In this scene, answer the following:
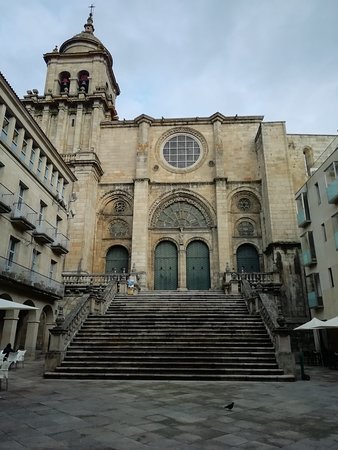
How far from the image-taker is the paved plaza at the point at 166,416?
4.27 meters

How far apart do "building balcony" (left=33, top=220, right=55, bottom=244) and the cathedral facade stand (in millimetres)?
3834

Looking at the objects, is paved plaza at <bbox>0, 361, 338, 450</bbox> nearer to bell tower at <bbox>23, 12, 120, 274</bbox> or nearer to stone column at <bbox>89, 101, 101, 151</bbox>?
bell tower at <bbox>23, 12, 120, 274</bbox>

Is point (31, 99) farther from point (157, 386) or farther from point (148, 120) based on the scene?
point (157, 386)

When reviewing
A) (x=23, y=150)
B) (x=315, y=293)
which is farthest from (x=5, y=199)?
(x=315, y=293)

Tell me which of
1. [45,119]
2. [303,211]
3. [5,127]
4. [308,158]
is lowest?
[303,211]

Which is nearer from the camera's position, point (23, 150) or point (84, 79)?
point (23, 150)

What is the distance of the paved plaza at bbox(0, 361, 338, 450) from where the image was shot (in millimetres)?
4266

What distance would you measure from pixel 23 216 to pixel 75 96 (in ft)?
53.8

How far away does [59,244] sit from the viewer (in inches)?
762

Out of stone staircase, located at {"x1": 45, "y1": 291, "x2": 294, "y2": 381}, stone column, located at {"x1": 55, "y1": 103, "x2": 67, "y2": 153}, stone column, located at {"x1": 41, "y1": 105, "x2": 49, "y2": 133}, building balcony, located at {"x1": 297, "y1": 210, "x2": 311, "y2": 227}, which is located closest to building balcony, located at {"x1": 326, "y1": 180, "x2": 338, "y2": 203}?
building balcony, located at {"x1": 297, "y1": 210, "x2": 311, "y2": 227}

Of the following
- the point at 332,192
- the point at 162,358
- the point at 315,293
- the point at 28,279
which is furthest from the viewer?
the point at 315,293

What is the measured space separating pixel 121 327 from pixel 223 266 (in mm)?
11429

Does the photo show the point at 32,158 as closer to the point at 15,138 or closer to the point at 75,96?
the point at 15,138

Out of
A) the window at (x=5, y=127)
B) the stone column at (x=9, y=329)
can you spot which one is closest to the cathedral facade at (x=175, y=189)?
the stone column at (x=9, y=329)
